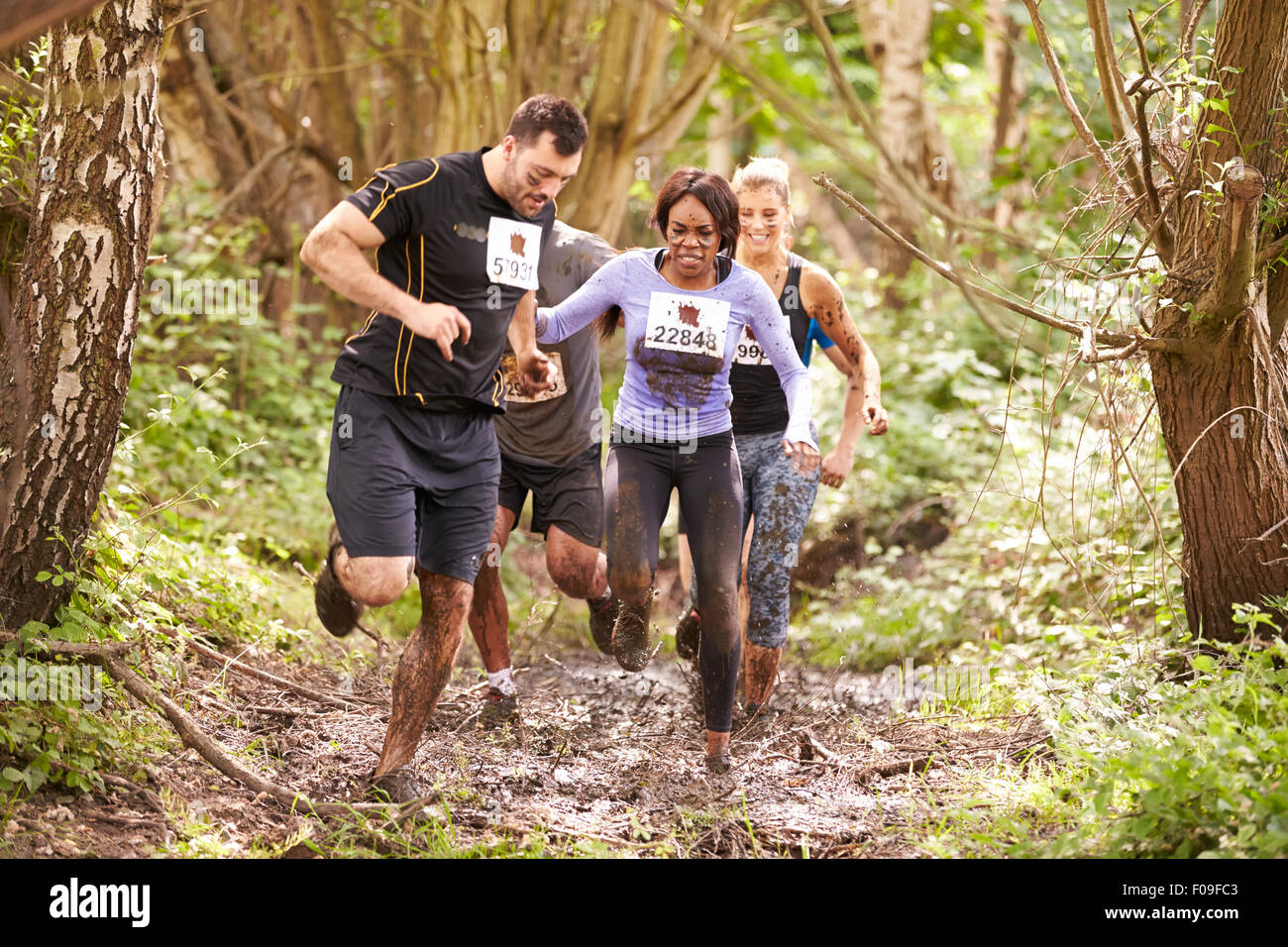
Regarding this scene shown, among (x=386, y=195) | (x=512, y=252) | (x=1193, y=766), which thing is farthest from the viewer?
(x=512, y=252)

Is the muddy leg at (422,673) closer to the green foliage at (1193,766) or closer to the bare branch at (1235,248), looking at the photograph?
the green foliage at (1193,766)

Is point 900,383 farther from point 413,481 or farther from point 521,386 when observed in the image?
point 413,481

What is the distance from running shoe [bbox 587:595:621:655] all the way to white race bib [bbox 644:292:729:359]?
155cm

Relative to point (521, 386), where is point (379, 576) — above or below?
below

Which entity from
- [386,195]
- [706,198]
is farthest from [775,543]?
[386,195]

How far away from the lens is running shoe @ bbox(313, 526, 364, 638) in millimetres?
4340

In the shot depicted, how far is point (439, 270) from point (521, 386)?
104 cm

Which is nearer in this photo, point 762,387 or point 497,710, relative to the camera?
point 497,710

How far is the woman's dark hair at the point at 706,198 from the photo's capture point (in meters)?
4.41

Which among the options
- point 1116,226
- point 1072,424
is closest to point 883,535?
point 1072,424

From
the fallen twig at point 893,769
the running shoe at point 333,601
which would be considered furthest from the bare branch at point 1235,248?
the running shoe at point 333,601

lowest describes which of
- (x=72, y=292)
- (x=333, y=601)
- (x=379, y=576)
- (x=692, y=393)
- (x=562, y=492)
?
(x=333, y=601)

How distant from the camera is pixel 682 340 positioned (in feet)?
14.6
